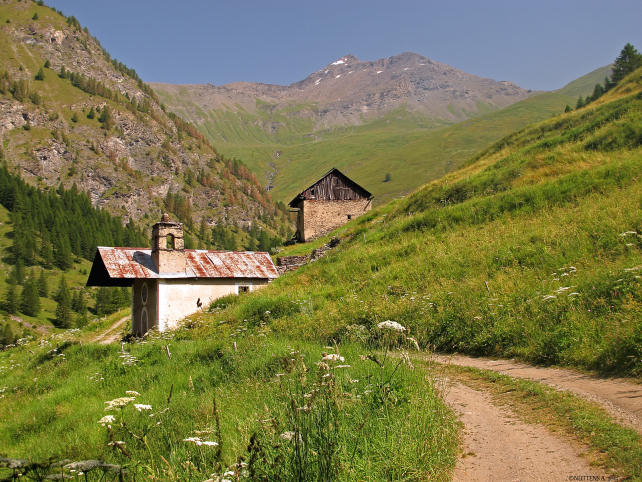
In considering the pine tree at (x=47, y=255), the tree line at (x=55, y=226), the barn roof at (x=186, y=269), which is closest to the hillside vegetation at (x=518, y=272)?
the barn roof at (x=186, y=269)

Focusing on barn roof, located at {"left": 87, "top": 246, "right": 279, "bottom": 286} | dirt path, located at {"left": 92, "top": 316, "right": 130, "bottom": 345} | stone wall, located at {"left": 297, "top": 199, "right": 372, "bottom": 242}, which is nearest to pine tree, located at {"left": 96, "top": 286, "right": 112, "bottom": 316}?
dirt path, located at {"left": 92, "top": 316, "right": 130, "bottom": 345}

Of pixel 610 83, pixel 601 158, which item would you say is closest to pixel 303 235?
pixel 601 158

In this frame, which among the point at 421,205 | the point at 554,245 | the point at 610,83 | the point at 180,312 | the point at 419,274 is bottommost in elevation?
the point at 180,312

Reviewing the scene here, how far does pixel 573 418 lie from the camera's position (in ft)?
18.0

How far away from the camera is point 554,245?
13281 millimetres

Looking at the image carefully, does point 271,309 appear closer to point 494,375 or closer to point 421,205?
point 494,375

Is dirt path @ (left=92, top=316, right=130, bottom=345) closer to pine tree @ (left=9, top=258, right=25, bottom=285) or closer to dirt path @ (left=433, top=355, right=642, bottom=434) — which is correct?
dirt path @ (left=433, top=355, right=642, bottom=434)

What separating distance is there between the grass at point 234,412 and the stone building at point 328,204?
3463cm

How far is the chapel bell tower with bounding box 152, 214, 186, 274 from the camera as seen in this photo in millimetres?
28391

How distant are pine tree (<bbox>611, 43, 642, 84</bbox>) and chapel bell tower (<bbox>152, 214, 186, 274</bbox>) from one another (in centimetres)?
7603

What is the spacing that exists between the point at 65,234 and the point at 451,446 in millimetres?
165194

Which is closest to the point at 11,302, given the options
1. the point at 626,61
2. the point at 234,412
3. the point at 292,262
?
the point at 292,262

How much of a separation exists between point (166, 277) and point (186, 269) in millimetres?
1658

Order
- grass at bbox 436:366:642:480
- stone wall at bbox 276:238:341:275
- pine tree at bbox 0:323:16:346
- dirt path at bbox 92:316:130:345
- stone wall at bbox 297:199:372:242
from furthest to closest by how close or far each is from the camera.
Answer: pine tree at bbox 0:323:16:346 < stone wall at bbox 297:199:372:242 < stone wall at bbox 276:238:341:275 < dirt path at bbox 92:316:130:345 < grass at bbox 436:366:642:480
